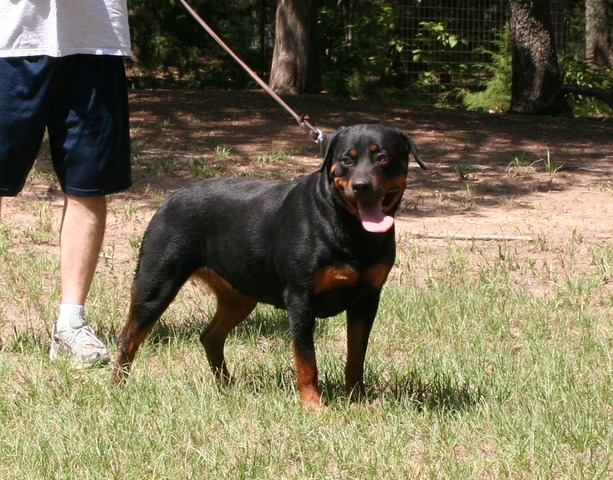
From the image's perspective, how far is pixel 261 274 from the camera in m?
4.64

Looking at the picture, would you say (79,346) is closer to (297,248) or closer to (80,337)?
(80,337)

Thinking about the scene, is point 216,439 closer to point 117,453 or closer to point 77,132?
point 117,453

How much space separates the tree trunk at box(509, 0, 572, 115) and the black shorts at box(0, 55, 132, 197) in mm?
9780

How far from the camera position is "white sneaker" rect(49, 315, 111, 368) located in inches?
200

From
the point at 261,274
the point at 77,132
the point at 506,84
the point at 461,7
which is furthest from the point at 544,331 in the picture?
the point at 461,7

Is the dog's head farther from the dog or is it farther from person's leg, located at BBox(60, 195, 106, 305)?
person's leg, located at BBox(60, 195, 106, 305)

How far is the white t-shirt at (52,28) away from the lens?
16.8 feet

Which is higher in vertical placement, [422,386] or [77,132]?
[77,132]

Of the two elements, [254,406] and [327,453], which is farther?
[254,406]

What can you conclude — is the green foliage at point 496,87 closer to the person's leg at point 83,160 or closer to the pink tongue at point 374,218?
the person's leg at point 83,160

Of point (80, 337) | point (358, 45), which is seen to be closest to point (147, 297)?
point (80, 337)

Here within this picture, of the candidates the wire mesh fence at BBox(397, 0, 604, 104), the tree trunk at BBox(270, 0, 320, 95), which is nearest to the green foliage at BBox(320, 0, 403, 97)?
the wire mesh fence at BBox(397, 0, 604, 104)

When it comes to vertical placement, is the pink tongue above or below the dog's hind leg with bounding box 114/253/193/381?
above

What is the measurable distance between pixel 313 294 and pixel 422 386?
0.79 meters
